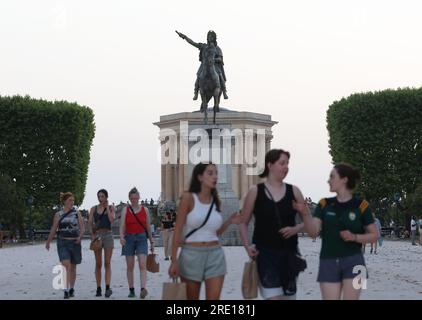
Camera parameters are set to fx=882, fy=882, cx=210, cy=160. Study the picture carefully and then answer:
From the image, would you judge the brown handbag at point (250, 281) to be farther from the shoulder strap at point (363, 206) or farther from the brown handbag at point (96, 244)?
the brown handbag at point (96, 244)

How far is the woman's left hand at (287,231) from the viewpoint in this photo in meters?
8.82

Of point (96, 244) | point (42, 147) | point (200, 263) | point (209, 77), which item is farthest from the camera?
point (42, 147)

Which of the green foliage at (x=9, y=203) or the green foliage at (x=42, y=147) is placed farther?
the green foliage at (x=42, y=147)

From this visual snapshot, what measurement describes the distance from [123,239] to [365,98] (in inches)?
1944

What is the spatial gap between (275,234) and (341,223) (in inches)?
28.5

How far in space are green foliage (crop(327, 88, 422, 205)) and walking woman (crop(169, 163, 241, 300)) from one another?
52031 mm

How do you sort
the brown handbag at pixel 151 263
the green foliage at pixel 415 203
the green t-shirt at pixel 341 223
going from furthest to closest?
1. the green foliage at pixel 415 203
2. the brown handbag at pixel 151 263
3. the green t-shirt at pixel 341 223

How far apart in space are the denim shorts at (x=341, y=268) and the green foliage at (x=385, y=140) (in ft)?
170

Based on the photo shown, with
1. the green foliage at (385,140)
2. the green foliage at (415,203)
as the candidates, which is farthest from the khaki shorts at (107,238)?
the green foliage at (385,140)

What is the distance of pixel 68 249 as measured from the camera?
1564cm

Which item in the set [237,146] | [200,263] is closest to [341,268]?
[200,263]

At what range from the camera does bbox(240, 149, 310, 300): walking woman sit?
29.1ft

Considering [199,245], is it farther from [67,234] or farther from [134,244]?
[67,234]
